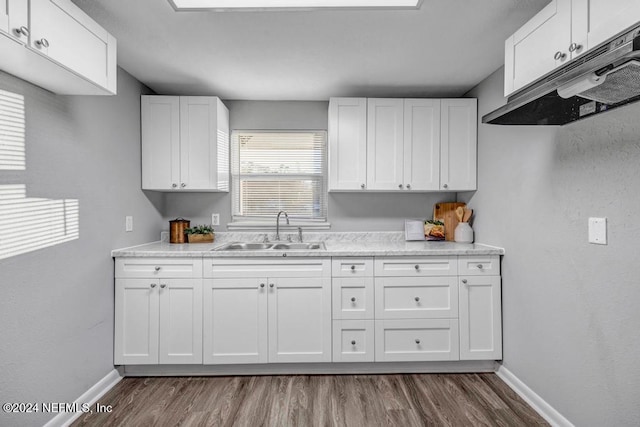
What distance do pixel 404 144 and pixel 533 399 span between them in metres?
2.05

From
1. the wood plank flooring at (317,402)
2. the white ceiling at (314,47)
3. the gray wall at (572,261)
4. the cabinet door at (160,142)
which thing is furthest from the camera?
the cabinet door at (160,142)

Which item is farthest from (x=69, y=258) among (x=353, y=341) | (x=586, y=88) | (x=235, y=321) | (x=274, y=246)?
(x=586, y=88)

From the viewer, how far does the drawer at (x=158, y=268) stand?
2.30 m

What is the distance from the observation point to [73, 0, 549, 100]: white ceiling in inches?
68.2

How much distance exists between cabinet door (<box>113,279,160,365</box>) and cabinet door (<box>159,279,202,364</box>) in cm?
5

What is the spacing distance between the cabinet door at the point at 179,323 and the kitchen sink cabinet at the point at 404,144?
148 centimetres

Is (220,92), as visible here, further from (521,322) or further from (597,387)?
(597,387)

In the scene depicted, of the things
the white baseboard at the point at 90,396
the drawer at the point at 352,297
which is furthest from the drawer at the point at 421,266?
the white baseboard at the point at 90,396

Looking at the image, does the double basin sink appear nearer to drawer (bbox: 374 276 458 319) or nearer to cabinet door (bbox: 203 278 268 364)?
cabinet door (bbox: 203 278 268 364)

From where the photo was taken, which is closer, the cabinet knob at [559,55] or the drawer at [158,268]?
the cabinet knob at [559,55]

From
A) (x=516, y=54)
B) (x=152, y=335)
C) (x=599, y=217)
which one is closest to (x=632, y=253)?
(x=599, y=217)

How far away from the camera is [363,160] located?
9.07 ft

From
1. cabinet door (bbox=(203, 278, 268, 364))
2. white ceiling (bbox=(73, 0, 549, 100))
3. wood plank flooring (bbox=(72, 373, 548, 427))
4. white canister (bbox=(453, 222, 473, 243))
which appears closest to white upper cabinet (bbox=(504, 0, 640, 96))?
white ceiling (bbox=(73, 0, 549, 100))

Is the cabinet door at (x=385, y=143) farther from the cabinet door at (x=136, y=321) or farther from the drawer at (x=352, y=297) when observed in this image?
the cabinet door at (x=136, y=321)
